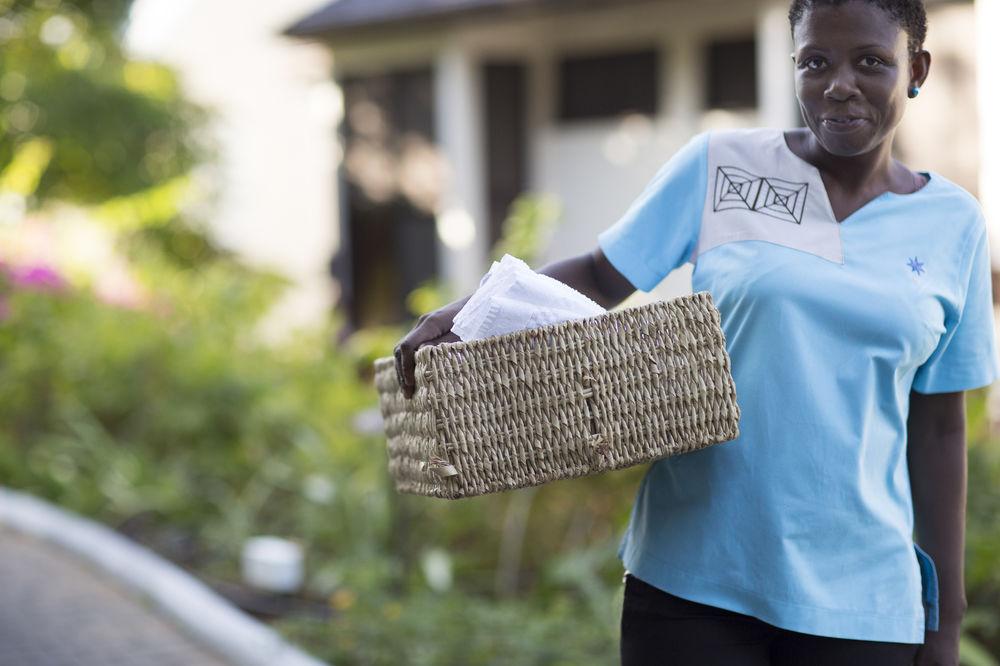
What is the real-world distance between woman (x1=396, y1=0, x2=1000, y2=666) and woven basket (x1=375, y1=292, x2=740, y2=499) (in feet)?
0.37

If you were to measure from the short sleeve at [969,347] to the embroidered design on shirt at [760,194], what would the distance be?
323 millimetres

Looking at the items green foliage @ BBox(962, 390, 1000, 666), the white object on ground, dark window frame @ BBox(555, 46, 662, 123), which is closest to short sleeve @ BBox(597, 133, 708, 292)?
green foliage @ BBox(962, 390, 1000, 666)

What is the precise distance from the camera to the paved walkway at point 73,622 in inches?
204

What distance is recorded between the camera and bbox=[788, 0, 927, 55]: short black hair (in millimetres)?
2025

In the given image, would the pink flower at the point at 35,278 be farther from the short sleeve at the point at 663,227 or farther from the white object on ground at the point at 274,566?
the short sleeve at the point at 663,227

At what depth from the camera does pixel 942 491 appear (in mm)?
2248

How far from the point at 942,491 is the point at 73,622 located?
4416 mm

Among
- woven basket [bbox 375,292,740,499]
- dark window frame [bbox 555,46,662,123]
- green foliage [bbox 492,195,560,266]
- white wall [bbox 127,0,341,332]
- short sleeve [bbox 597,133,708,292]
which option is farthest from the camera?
white wall [bbox 127,0,341,332]

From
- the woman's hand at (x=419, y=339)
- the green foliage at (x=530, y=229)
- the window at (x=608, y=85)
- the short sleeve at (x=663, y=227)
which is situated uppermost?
the short sleeve at (x=663, y=227)

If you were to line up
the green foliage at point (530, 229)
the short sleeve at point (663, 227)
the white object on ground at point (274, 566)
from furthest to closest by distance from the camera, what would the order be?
the green foliage at point (530, 229) < the white object on ground at point (274, 566) < the short sleeve at point (663, 227)

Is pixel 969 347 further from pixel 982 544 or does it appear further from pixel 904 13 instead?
pixel 982 544

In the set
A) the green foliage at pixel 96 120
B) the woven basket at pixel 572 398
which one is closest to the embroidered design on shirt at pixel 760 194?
the woven basket at pixel 572 398

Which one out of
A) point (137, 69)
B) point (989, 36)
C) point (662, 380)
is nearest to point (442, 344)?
point (662, 380)

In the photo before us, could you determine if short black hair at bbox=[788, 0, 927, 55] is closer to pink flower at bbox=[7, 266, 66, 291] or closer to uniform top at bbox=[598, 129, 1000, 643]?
uniform top at bbox=[598, 129, 1000, 643]
